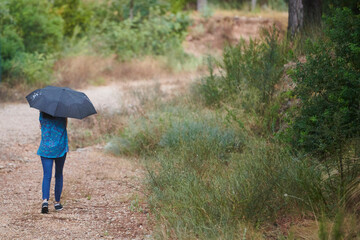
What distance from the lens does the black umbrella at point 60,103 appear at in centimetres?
493

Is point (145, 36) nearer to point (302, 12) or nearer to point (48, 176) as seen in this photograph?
point (302, 12)

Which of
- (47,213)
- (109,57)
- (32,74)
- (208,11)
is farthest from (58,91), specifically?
(208,11)

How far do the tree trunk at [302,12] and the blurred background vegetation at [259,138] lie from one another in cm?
10

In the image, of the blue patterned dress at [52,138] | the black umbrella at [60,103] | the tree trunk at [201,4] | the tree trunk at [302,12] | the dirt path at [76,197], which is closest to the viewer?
the dirt path at [76,197]

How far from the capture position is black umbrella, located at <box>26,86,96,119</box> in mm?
4930

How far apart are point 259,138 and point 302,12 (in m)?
4.05

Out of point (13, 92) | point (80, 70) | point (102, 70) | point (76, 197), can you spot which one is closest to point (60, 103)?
point (76, 197)

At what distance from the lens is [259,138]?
22.1 feet

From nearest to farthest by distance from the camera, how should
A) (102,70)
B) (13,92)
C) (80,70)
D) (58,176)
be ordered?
1. (58,176)
2. (13,92)
3. (80,70)
4. (102,70)

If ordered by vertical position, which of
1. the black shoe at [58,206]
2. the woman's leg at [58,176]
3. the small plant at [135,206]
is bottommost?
the small plant at [135,206]

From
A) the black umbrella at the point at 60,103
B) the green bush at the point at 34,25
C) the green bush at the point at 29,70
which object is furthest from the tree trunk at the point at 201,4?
the black umbrella at the point at 60,103

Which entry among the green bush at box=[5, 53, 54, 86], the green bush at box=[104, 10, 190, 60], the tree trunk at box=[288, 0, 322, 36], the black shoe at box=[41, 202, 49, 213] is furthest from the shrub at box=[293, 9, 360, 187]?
the green bush at box=[104, 10, 190, 60]

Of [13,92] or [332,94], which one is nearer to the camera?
[332,94]

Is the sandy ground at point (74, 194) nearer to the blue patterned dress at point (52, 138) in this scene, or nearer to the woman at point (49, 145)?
the woman at point (49, 145)
